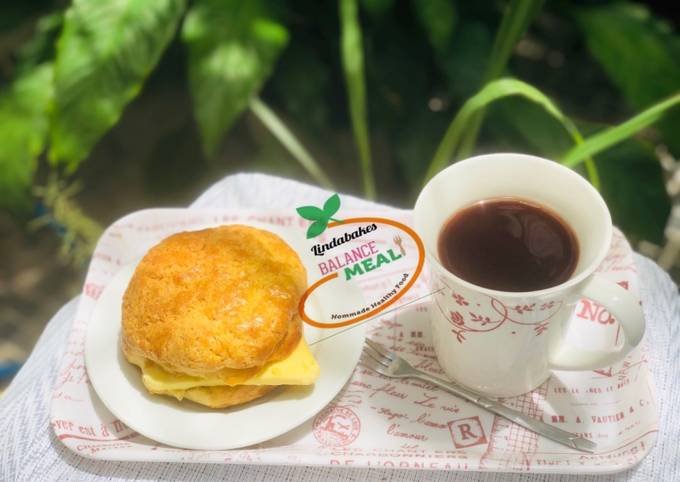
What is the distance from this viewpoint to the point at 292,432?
67cm

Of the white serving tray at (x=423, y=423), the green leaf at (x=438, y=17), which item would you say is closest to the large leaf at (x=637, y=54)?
the green leaf at (x=438, y=17)

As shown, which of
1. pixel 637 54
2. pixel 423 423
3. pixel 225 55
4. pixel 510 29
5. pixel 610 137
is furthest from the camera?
pixel 637 54

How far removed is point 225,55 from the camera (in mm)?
1105

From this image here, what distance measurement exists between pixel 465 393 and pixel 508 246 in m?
0.15

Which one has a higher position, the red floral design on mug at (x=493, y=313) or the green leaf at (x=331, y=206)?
the green leaf at (x=331, y=206)

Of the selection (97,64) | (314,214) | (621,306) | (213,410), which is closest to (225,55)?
(97,64)

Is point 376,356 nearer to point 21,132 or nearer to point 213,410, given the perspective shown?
point 213,410

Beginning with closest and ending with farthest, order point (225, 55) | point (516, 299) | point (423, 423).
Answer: point (516, 299) → point (423, 423) → point (225, 55)

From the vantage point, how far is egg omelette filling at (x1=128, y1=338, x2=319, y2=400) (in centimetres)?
65

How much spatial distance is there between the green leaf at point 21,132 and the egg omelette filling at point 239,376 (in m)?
0.65

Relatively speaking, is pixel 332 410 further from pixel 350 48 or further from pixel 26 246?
pixel 26 246

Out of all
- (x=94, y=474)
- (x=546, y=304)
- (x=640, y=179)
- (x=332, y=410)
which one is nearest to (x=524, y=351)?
(x=546, y=304)

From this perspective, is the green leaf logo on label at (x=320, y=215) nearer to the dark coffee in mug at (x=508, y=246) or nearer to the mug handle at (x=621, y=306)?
the dark coffee in mug at (x=508, y=246)

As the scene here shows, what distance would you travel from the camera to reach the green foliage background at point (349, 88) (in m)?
1.04
